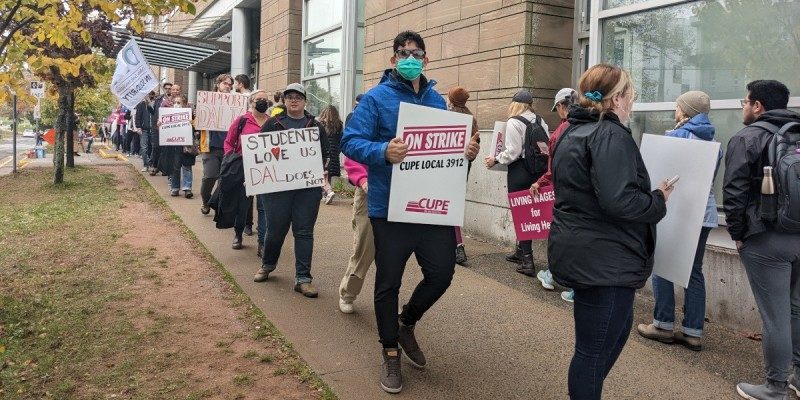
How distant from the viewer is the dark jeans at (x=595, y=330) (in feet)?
9.02

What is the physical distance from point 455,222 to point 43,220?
26.6 feet

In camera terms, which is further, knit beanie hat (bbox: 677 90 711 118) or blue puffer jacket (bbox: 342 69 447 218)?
knit beanie hat (bbox: 677 90 711 118)

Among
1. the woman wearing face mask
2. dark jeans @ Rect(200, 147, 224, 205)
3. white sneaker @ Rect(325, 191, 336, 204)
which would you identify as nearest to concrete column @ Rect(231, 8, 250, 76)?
white sneaker @ Rect(325, 191, 336, 204)

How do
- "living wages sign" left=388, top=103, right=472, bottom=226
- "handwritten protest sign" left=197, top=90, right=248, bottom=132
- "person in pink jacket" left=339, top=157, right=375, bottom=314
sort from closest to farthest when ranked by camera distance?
"living wages sign" left=388, top=103, right=472, bottom=226 < "person in pink jacket" left=339, top=157, right=375, bottom=314 < "handwritten protest sign" left=197, top=90, right=248, bottom=132

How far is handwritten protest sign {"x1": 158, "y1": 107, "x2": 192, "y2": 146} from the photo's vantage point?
36.4 feet

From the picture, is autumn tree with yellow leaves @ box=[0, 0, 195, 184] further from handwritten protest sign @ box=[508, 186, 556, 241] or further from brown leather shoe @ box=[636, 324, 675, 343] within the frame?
brown leather shoe @ box=[636, 324, 675, 343]

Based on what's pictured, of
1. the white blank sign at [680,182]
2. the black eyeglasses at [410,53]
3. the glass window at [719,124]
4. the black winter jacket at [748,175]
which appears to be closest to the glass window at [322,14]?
the glass window at [719,124]

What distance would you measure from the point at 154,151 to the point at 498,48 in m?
9.74

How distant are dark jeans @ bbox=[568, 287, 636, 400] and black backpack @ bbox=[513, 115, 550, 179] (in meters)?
3.49

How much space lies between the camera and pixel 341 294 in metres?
5.24

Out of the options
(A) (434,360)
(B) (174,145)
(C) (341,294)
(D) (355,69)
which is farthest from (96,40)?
(A) (434,360)

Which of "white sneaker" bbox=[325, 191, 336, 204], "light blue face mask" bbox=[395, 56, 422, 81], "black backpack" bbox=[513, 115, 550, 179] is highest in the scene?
"light blue face mask" bbox=[395, 56, 422, 81]

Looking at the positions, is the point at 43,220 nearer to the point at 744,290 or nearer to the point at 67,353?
the point at 67,353

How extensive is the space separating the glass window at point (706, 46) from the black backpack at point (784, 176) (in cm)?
213
